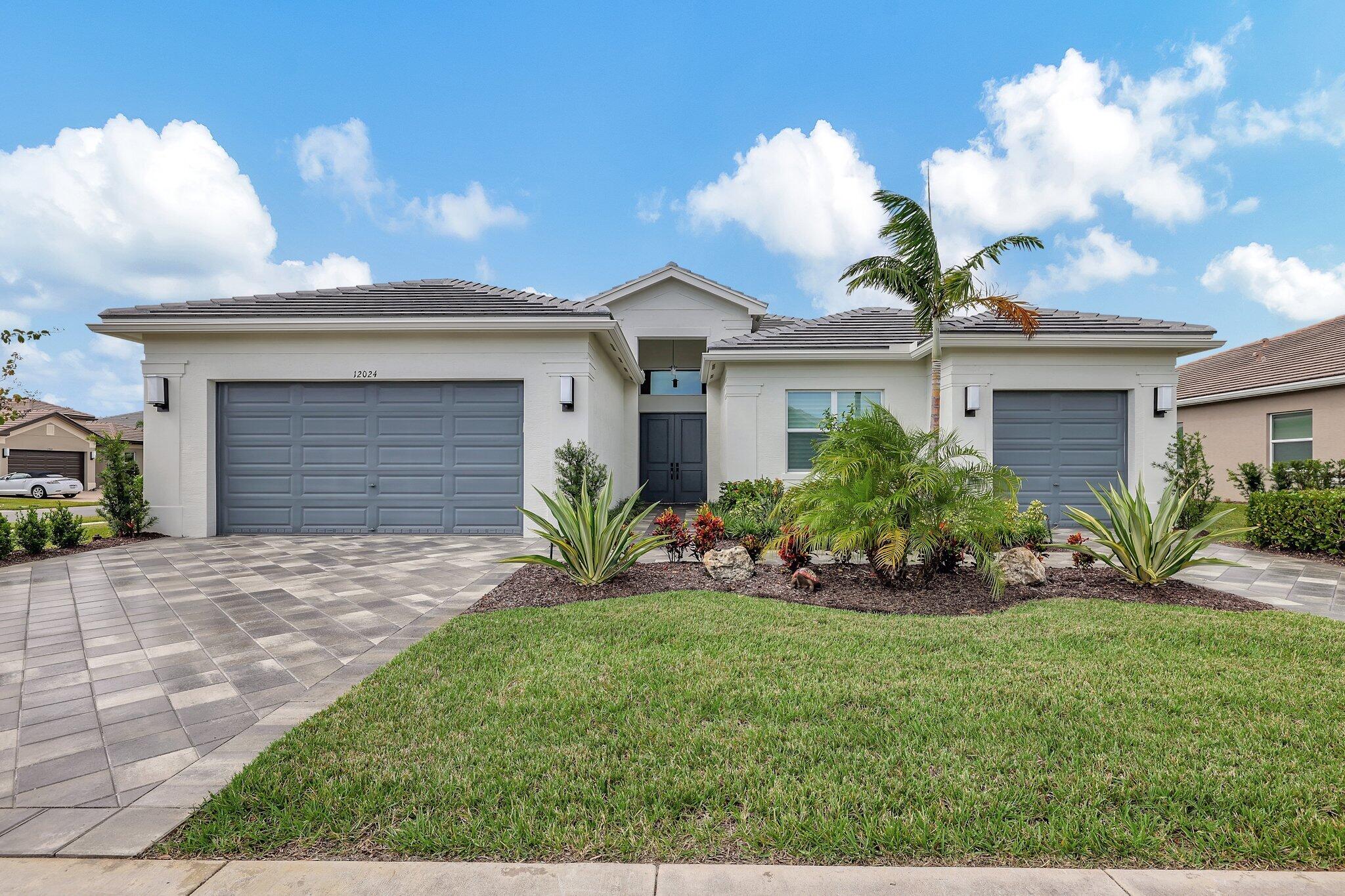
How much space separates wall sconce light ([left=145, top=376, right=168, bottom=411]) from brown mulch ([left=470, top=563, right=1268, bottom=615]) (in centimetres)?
740

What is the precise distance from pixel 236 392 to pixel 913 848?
36.6 feet

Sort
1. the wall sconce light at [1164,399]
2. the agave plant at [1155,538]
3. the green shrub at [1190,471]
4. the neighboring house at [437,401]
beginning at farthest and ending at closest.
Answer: the wall sconce light at [1164,399] < the neighboring house at [437,401] < the green shrub at [1190,471] < the agave plant at [1155,538]

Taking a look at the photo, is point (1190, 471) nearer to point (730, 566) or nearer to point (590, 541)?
point (730, 566)

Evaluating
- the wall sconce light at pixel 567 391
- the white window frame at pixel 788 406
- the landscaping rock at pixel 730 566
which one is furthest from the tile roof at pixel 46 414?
the landscaping rock at pixel 730 566

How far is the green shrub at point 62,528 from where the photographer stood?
7.68m

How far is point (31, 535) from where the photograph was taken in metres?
7.31

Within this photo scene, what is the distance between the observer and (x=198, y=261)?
14.1 meters

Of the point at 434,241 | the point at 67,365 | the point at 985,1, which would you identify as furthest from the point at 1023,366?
the point at 67,365

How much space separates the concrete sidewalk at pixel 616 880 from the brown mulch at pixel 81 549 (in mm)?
7948

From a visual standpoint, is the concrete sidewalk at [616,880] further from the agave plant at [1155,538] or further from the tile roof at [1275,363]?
the tile roof at [1275,363]

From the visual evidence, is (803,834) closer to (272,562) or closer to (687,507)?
(272,562)

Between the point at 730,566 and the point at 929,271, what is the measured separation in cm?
528

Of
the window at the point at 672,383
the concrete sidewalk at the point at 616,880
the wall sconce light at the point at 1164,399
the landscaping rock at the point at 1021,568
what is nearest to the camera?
the concrete sidewalk at the point at 616,880

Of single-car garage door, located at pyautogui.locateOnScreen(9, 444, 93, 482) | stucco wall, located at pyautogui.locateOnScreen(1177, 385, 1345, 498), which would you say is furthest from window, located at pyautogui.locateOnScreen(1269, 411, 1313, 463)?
single-car garage door, located at pyautogui.locateOnScreen(9, 444, 93, 482)
